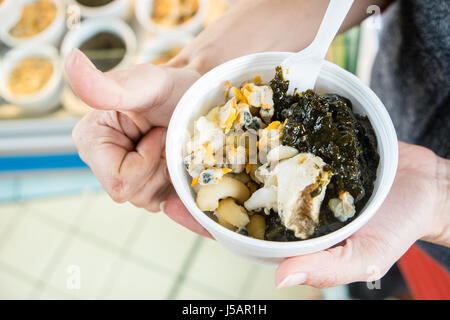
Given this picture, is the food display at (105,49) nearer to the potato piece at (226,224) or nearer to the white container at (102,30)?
the white container at (102,30)

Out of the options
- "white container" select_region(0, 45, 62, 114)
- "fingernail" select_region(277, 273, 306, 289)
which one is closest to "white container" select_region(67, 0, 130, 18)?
"white container" select_region(0, 45, 62, 114)

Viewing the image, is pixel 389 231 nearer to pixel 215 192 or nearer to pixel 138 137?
pixel 215 192

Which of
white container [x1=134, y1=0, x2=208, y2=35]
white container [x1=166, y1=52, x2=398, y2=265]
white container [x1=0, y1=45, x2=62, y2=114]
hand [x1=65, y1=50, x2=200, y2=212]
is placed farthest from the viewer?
white container [x1=134, y1=0, x2=208, y2=35]

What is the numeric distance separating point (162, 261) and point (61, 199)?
648 millimetres

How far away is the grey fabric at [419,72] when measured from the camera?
0.97m

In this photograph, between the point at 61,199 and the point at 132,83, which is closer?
the point at 132,83

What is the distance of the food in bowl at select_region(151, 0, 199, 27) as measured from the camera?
1783 mm

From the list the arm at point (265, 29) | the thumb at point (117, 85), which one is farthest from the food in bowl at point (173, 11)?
the thumb at point (117, 85)

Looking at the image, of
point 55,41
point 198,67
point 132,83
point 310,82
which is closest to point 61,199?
point 55,41

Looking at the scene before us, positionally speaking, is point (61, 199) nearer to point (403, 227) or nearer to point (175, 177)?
point (175, 177)

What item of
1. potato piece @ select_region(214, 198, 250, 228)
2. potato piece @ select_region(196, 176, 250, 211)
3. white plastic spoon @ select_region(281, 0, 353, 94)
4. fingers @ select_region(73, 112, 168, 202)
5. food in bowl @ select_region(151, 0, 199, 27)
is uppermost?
white plastic spoon @ select_region(281, 0, 353, 94)

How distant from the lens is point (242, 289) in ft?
5.86

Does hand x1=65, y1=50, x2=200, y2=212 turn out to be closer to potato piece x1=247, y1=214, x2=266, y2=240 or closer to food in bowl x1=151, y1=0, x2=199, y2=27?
potato piece x1=247, y1=214, x2=266, y2=240

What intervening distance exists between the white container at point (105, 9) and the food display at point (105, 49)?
8 cm
